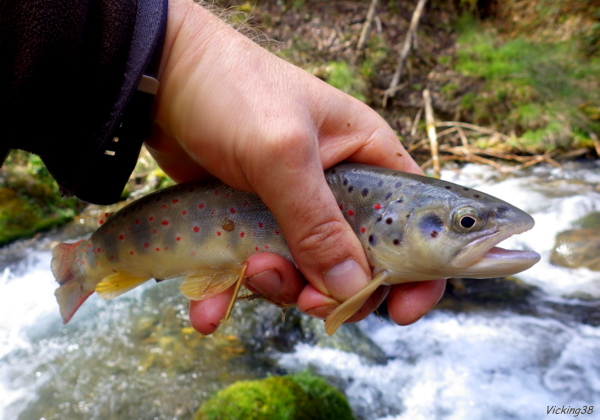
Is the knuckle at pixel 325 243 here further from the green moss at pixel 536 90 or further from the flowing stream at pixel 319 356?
the green moss at pixel 536 90

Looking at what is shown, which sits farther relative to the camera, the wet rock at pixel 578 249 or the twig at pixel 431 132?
the twig at pixel 431 132

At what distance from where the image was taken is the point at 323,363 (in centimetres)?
376

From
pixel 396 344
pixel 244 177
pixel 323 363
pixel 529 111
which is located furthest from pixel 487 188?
pixel 244 177

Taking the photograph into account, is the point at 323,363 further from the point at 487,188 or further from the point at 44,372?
the point at 487,188

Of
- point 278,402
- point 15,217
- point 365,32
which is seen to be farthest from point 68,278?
point 365,32

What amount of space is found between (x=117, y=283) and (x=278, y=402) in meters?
1.24

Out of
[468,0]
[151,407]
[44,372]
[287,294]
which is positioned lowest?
[44,372]

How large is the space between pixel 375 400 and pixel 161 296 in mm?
2539

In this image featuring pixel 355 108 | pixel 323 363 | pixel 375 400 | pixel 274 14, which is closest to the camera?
pixel 355 108

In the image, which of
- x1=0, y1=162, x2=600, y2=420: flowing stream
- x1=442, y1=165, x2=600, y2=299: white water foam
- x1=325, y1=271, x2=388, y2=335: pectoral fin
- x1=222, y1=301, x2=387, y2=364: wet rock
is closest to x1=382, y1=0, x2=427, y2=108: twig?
x1=442, y1=165, x2=600, y2=299: white water foam

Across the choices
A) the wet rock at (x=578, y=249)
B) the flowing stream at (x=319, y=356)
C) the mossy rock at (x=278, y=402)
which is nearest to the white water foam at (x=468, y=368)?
the flowing stream at (x=319, y=356)

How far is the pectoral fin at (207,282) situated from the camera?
1938mm

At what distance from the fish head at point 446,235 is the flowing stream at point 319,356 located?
6.19 feet

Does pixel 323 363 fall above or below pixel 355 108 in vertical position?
below
